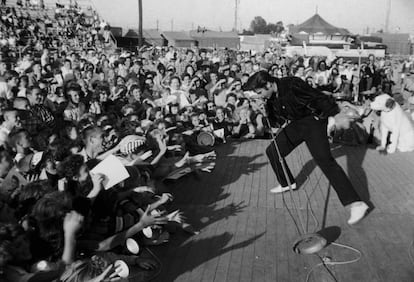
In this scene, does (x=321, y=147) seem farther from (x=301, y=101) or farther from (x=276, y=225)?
(x=276, y=225)

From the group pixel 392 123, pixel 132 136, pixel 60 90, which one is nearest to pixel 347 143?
pixel 392 123

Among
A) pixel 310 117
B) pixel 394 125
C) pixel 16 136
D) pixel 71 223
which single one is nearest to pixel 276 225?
pixel 310 117

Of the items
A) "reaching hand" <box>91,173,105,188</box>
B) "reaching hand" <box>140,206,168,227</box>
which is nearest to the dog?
"reaching hand" <box>140,206,168,227</box>

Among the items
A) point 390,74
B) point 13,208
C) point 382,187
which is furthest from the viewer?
point 390,74

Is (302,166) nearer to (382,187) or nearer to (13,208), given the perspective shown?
(382,187)

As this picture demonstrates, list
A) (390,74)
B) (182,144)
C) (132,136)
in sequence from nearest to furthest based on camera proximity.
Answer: (132,136)
(182,144)
(390,74)

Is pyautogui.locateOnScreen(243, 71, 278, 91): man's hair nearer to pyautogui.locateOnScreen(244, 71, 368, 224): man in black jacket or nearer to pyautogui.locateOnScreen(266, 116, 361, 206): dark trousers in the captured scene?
pyautogui.locateOnScreen(244, 71, 368, 224): man in black jacket

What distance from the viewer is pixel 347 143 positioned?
8211mm

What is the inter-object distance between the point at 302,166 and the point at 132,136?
9.41 ft

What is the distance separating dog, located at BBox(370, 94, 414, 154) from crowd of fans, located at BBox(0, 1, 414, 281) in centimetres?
230

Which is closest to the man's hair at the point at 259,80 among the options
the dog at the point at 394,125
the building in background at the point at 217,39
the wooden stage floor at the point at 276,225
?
the wooden stage floor at the point at 276,225

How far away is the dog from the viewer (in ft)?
24.1

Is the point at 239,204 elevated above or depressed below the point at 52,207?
below

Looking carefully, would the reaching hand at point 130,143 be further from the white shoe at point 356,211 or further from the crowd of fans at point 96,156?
the white shoe at point 356,211
